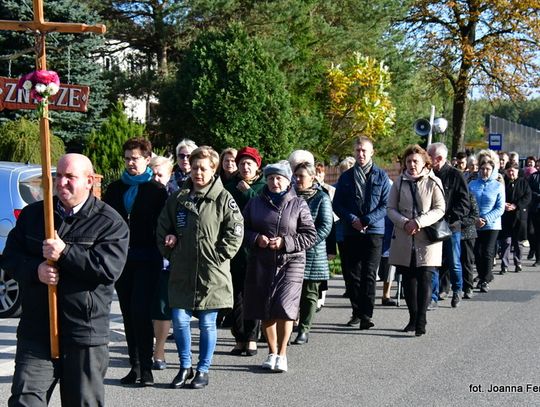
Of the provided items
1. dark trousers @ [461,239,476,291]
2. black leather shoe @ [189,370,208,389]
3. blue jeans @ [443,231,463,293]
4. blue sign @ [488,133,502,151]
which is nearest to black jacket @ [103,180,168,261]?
black leather shoe @ [189,370,208,389]

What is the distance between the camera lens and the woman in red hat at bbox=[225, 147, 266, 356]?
870 centimetres

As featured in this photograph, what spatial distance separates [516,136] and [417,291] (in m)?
35.7

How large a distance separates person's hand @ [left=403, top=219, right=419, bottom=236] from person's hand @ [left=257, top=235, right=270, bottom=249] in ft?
7.19

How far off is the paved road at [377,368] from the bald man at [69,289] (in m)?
2.00

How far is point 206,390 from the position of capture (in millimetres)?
7230

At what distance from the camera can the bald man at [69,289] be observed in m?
4.74

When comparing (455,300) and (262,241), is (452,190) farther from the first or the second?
(262,241)

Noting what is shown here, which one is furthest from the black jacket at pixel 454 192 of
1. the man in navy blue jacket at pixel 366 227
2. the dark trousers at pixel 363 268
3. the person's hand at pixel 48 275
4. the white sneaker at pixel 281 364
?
the person's hand at pixel 48 275

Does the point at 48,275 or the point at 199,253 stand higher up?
the point at 48,275

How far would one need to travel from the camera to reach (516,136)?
143 ft

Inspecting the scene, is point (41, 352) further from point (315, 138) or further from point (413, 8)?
point (413, 8)

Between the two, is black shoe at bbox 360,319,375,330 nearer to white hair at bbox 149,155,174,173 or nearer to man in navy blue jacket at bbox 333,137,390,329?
man in navy blue jacket at bbox 333,137,390,329

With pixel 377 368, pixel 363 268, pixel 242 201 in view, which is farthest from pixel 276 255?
pixel 363 268

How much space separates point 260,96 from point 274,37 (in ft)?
17.6
